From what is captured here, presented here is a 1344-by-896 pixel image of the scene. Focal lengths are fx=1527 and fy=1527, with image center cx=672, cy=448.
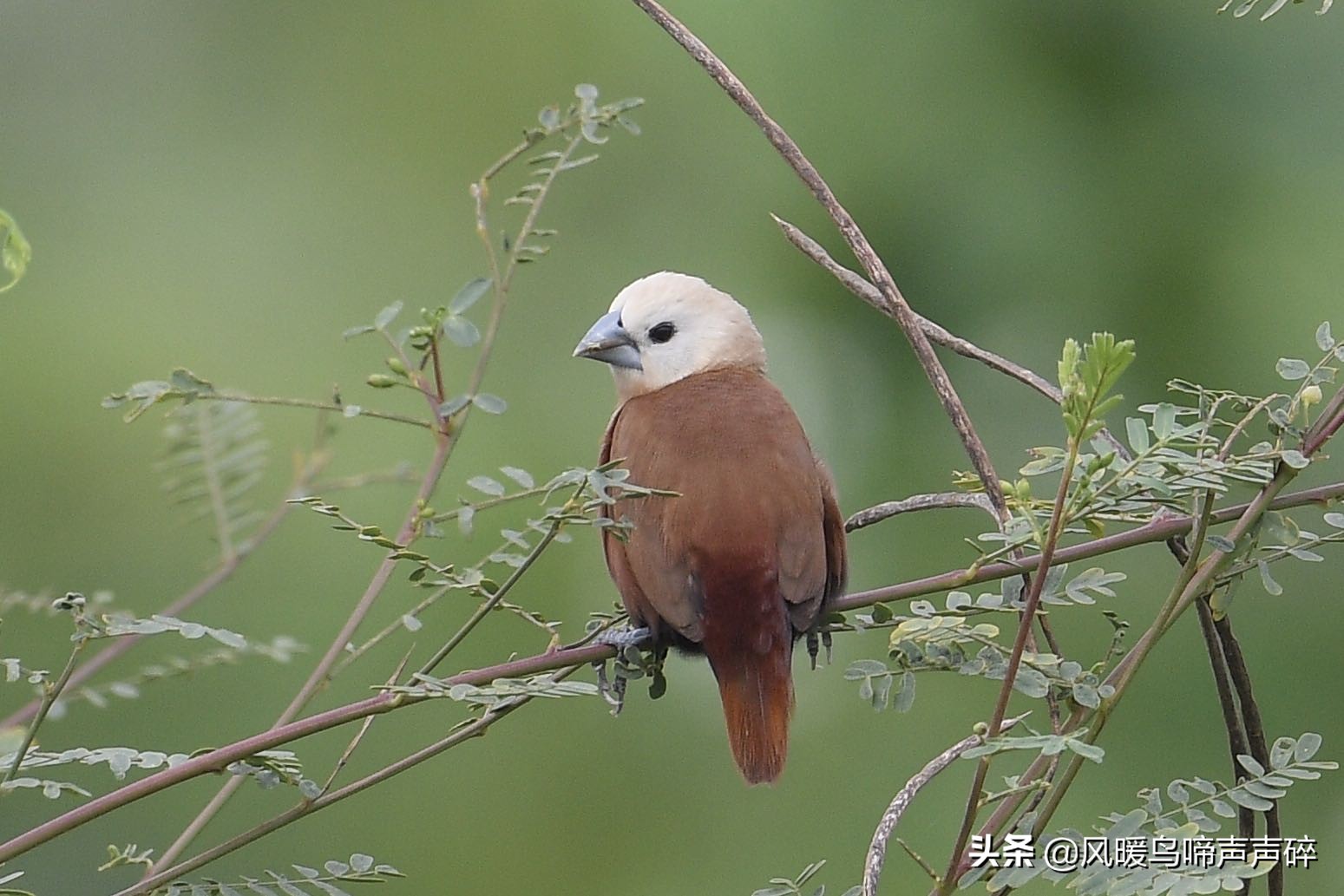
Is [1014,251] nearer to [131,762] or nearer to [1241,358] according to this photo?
[1241,358]

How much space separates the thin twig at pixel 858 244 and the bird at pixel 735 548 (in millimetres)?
295

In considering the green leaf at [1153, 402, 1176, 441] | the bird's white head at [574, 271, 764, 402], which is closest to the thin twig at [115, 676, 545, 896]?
the green leaf at [1153, 402, 1176, 441]

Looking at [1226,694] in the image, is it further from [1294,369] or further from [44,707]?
[44,707]

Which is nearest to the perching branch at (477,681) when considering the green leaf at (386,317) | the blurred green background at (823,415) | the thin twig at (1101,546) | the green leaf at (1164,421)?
the thin twig at (1101,546)

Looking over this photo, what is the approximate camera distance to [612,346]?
87.3 inches

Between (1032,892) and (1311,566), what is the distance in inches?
33.8

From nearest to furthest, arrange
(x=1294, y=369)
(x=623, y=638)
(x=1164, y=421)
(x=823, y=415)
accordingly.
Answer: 1. (x=1164, y=421)
2. (x=1294, y=369)
3. (x=623, y=638)
4. (x=823, y=415)

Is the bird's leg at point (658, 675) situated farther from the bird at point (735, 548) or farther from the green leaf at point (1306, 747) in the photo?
the green leaf at point (1306, 747)

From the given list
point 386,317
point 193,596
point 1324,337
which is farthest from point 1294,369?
point 193,596

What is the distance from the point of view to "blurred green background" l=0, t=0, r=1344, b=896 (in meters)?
3.05

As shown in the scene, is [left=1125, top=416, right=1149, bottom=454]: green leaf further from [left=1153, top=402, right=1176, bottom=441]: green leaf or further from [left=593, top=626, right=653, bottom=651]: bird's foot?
[left=593, top=626, right=653, bottom=651]: bird's foot

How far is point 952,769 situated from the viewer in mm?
3006

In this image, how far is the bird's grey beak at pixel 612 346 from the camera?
2213 millimetres

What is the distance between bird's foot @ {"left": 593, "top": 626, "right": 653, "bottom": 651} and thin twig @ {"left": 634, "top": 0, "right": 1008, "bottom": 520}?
14.7 inches
